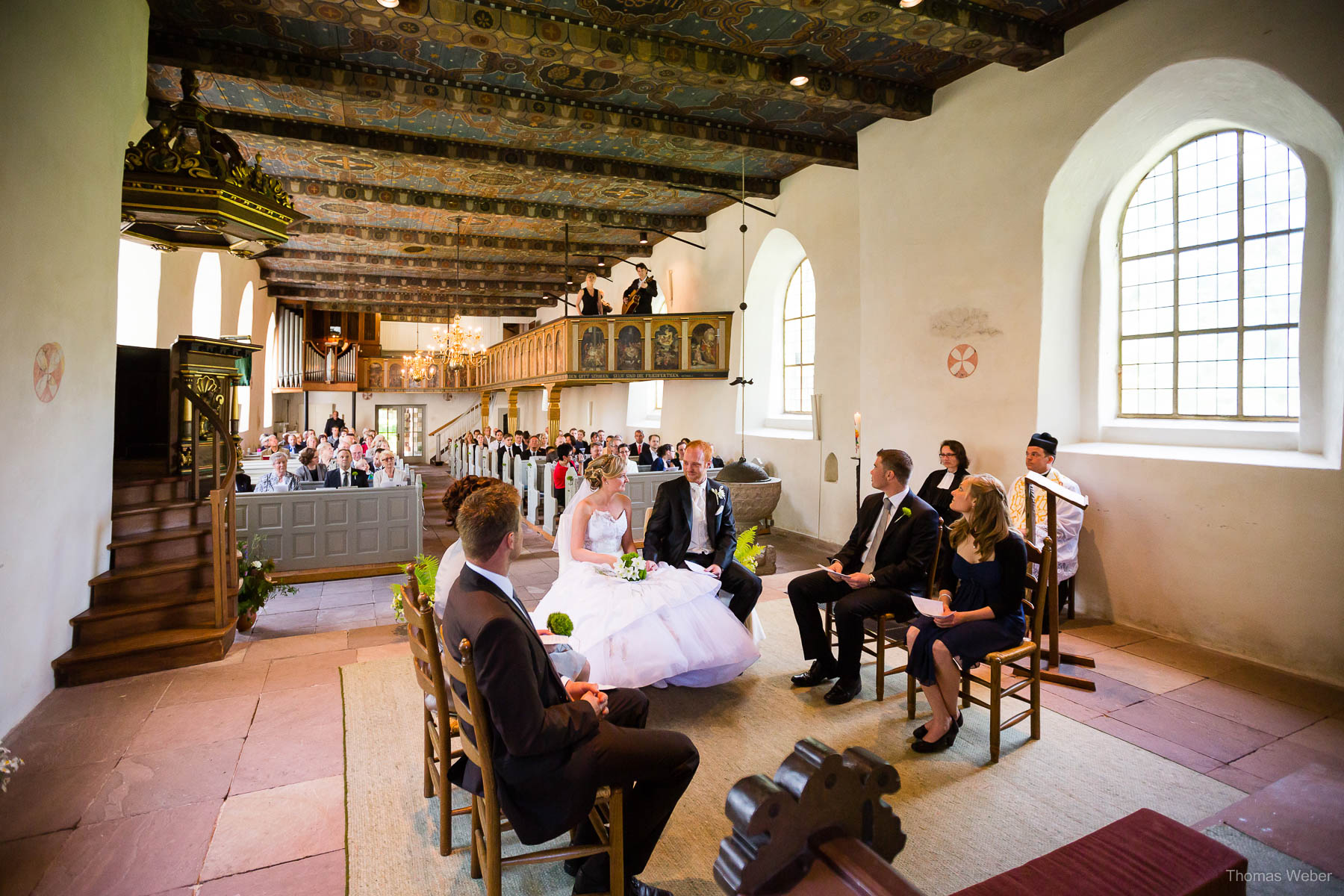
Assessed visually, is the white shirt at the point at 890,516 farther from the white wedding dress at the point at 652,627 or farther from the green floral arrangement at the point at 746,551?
the green floral arrangement at the point at 746,551

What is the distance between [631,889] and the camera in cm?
235

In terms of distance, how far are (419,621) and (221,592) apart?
3461mm

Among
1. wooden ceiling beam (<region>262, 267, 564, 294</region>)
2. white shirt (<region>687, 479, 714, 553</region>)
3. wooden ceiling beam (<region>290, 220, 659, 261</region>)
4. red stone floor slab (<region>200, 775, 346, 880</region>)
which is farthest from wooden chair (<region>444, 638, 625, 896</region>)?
wooden ceiling beam (<region>262, 267, 564, 294</region>)

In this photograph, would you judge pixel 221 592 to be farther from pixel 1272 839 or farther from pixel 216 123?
pixel 1272 839

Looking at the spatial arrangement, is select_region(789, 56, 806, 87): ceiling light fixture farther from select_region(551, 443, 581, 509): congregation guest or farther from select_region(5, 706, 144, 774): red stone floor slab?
select_region(5, 706, 144, 774): red stone floor slab

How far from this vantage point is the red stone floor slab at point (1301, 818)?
1.98 m

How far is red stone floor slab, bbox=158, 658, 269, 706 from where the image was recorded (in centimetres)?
417

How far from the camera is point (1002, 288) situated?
6176 mm

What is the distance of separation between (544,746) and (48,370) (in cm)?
407

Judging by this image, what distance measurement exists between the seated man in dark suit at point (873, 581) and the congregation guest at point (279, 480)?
19.2ft

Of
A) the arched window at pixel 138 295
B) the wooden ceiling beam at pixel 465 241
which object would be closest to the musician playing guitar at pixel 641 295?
the wooden ceiling beam at pixel 465 241

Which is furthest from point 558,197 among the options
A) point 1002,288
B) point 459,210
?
point 1002,288

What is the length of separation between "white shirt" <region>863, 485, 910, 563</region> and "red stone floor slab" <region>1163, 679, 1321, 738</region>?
191 centimetres

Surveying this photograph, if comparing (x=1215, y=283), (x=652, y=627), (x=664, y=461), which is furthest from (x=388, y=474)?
(x=1215, y=283)
